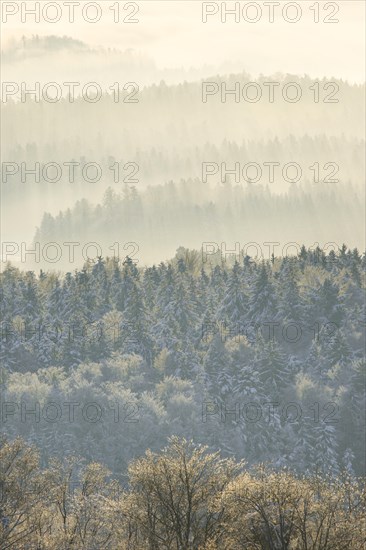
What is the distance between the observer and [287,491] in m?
68.2

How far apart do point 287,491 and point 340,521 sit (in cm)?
389

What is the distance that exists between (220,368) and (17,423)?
41.6 m

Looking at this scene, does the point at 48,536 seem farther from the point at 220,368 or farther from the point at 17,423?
the point at 220,368

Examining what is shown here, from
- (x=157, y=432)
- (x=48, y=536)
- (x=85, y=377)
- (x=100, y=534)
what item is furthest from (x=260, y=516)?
(x=85, y=377)

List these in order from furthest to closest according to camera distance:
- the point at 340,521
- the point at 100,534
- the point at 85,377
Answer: the point at 85,377, the point at 100,534, the point at 340,521

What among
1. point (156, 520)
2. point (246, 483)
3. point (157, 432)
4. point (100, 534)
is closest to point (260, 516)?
point (246, 483)

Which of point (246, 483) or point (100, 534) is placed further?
point (100, 534)

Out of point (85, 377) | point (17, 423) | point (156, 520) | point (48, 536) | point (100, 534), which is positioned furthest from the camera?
point (85, 377)

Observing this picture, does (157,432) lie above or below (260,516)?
below

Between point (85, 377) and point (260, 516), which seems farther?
point (85, 377)

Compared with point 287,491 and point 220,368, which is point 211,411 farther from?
point 287,491

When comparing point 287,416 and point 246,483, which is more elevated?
point 246,483

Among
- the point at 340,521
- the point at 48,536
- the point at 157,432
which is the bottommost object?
the point at 157,432

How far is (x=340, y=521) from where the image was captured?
67.2m
